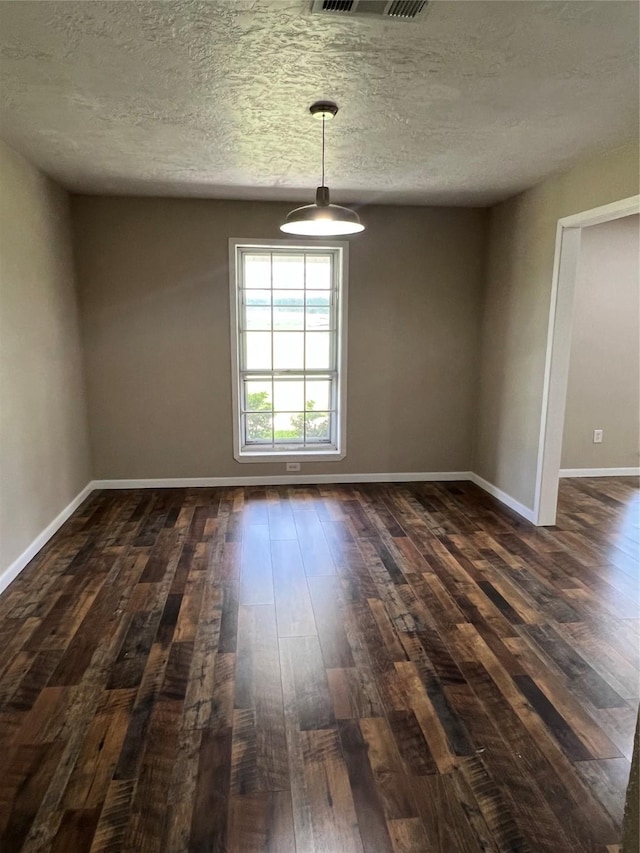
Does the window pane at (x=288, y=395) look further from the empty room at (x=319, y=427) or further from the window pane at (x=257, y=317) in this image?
the window pane at (x=257, y=317)

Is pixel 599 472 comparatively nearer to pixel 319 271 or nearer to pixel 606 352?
pixel 606 352

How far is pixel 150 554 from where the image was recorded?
11.1 ft

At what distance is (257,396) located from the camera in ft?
15.9

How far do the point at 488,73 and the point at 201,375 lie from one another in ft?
10.5

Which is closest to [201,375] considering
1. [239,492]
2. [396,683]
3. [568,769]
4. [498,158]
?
[239,492]

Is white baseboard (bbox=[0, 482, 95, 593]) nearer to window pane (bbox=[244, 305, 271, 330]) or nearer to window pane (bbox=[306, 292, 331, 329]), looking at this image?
window pane (bbox=[244, 305, 271, 330])

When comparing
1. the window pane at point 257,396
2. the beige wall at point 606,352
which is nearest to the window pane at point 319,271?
the window pane at point 257,396

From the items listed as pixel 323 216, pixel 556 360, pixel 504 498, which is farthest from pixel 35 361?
pixel 504 498

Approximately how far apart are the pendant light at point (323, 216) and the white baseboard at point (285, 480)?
274cm

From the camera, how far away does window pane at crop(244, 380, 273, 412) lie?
4812 millimetres

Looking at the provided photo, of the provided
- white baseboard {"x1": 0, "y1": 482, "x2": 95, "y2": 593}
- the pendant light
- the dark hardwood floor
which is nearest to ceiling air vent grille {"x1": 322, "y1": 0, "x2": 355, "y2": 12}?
the pendant light

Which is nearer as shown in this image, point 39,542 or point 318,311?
point 39,542

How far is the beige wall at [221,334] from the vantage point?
436 cm

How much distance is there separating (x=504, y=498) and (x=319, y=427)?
1803 mm
